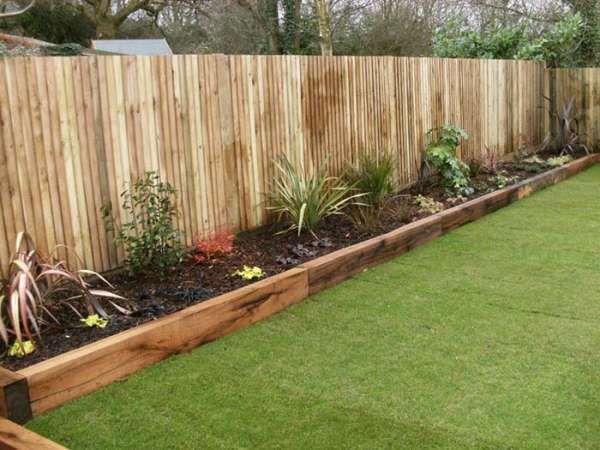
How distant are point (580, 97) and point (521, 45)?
1.50 metres

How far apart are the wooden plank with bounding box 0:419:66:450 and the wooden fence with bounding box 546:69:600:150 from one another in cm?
1048

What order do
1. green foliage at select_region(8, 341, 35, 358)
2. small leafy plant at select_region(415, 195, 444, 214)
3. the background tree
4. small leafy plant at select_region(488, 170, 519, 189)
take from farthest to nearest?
the background tree, small leafy plant at select_region(488, 170, 519, 189), small leafy plant at select_region(415, 195, 444, 214), green foliage at select_region(8, 341, 35, 358)

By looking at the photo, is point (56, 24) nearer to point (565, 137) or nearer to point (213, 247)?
point (565, 137)

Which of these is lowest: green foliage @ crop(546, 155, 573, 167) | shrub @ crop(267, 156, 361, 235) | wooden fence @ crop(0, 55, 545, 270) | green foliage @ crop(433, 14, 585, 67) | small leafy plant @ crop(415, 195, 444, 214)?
small leafy plant @ crop(415, 195, 444, 214)

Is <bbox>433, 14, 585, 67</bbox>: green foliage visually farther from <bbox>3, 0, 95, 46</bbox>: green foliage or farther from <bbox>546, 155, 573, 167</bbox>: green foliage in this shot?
<bbox>3, 0, 95, 46</bbox>: green foliage

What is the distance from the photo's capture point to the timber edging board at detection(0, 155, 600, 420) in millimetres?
3012

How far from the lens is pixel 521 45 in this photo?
11.9 meters

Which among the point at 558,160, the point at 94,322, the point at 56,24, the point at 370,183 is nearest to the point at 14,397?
the point at 94,322

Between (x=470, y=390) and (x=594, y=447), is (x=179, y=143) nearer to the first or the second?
(x=470, y=390)

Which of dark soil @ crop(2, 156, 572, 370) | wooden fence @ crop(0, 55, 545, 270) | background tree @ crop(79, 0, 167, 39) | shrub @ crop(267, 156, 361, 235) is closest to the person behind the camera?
dark soil @ crop(2, 156, 572, 370)

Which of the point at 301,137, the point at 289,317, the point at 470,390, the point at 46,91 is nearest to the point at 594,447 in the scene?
the point at 470,390

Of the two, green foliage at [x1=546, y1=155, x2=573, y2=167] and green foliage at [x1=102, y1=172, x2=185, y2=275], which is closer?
green foliage at [x1=102, y1=172, x2=185, y2=275]

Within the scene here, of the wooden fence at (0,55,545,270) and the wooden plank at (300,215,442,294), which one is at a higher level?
the wooden fence at (0,55,545,270)

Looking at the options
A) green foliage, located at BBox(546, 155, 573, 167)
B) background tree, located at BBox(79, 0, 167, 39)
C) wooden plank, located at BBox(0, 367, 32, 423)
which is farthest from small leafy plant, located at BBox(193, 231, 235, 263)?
background tree, located at BBox(79, 0, 167, 39)
